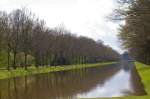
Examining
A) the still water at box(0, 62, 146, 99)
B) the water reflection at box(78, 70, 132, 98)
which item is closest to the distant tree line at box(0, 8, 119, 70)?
the still water at box(0, 62, 146, 99)

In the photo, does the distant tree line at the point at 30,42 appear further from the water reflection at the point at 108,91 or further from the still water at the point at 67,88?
the water reflection at the point at 108,91

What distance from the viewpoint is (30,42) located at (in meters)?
76.8

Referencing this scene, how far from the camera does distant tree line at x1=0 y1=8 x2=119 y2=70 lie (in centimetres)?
6950

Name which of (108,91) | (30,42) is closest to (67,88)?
(108,91)

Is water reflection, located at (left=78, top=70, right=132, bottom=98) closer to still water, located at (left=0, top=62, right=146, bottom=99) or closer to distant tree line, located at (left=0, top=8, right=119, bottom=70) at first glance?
still water, located at (left=0, top=62, right=146, bottom=99)

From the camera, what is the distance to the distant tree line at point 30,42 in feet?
228

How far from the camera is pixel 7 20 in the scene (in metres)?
71.8

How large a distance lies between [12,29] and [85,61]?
7888 centimetres

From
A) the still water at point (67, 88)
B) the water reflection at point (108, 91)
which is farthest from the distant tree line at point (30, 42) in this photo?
the water reflection at point (108, 91)

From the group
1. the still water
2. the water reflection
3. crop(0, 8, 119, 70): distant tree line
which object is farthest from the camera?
crop(0, 8, 119, 70): distant tree line

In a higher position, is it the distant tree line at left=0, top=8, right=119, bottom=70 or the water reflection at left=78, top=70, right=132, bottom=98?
the distant tree line at left=0, top=8, right=119, bottom=70

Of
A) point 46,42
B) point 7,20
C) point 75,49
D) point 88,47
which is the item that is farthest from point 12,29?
point 88,47

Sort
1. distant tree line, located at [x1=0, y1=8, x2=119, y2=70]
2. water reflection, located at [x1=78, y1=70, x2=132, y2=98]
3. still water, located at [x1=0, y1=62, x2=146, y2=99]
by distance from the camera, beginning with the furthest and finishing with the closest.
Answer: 1. distant tree line, located at [x1=0, y1=8, x2=119, y2=70]
2. water reflection, located at [x1=78, y1=70, x2=132, y2=98]
3. still water, located at [x1=0, y1=62, x2=146, y2=99]

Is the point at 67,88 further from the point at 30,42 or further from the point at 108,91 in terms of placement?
the point at 30,42
